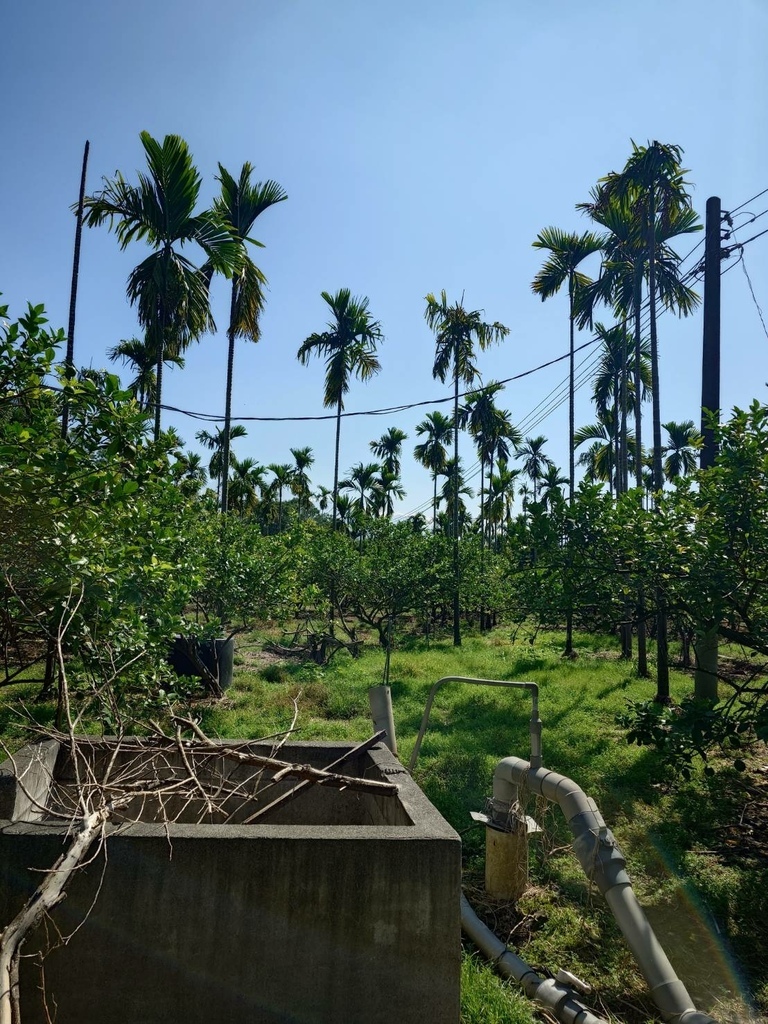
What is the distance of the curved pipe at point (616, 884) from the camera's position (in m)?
4.55

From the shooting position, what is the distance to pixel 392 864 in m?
3.83

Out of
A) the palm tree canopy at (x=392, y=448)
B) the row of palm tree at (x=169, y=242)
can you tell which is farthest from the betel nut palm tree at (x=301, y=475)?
the row of palm tree at (x=169, y=242)

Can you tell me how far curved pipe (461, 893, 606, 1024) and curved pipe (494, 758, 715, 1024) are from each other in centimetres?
47

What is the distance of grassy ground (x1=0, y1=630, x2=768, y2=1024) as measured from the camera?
5.23 metres

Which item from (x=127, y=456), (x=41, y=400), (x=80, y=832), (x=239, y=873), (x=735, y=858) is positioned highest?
(x=41, y=400)

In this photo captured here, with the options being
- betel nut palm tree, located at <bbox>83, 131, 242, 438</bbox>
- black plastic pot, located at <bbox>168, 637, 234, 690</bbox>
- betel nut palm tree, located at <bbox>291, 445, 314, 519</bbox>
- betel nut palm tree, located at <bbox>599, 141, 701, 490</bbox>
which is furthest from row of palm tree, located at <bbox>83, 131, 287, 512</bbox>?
betel nut palm tree, located at <bbox>291, 445, 314, 519</bbox>

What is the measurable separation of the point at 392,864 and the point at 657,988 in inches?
91.4

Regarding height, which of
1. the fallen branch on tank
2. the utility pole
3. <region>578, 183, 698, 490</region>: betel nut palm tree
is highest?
<region>578, 183, 698, 490</region>: betel nut palm tree

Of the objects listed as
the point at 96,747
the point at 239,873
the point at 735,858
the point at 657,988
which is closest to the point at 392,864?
the point at 239,873

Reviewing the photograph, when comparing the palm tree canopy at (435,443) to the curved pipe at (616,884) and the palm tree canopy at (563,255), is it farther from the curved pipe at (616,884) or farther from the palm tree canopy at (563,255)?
the curved pipe at (616,884)

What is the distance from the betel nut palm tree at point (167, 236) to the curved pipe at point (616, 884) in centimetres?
1067

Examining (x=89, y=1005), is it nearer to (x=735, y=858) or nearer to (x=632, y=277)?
(x=735, y=858)

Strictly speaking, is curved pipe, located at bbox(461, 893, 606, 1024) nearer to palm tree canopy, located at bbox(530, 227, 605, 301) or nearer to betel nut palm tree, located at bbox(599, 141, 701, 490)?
betel nut palm tree, located at bbox(599, 141, 701, 490)

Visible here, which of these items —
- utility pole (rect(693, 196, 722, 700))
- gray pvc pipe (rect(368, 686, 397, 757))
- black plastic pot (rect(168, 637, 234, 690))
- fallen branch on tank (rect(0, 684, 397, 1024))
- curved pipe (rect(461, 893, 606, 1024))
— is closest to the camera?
fallen branch on tank (rect(0, 684, 397, 1024))
